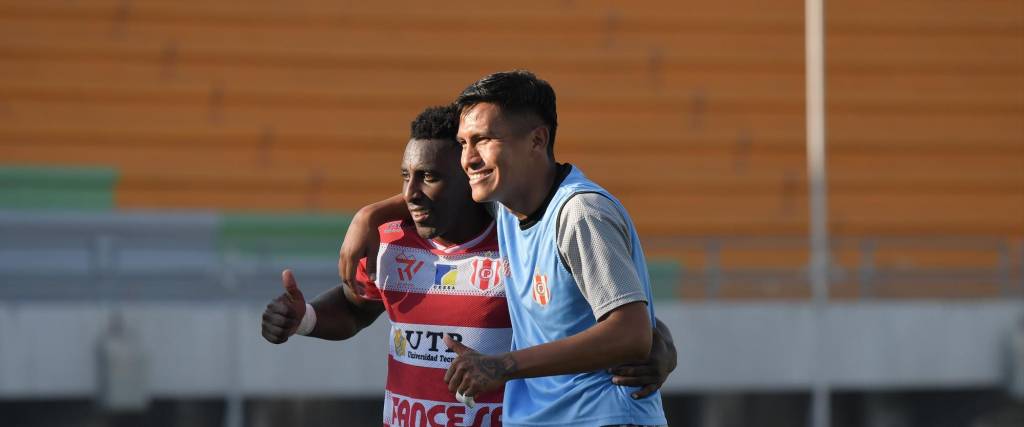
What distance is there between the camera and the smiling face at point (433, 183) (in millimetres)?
2584

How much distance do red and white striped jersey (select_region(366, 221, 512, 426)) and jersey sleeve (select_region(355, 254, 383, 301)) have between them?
5 centimetres

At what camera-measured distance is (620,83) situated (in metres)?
9.86

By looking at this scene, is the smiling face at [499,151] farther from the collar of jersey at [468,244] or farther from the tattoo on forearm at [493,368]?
the collar of jersey at [468,244]

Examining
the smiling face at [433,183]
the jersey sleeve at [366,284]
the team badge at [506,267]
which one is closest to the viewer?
the team badge at [506,267]

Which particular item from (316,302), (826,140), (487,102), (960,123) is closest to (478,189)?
(487,102)

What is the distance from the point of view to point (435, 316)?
105 inches

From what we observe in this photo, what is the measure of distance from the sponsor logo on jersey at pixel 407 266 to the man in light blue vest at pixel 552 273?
1.29ft

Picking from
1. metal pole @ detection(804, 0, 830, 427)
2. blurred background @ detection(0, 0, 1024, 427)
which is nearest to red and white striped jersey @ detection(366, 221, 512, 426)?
blurred background @ detection(0, 0, 1024, 427)

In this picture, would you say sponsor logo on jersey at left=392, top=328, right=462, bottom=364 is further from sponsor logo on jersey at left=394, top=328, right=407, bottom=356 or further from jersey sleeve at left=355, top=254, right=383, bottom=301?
jersey sleeve at left=355, top=254, right=383, bottom=301

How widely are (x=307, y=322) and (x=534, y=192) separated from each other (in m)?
0.72

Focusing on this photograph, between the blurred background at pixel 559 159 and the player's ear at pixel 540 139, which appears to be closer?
the player's ear at pixel 540 139

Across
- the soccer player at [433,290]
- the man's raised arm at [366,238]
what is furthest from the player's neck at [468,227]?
the man's raised arm at [366,238]

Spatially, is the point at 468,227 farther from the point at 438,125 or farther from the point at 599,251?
the point at 599,251

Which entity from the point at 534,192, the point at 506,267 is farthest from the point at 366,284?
the point at 534,192
